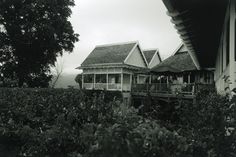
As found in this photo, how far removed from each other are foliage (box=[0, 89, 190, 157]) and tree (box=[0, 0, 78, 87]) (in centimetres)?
2576

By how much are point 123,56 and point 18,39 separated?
12.6 meters

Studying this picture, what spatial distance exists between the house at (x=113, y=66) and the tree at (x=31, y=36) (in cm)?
615

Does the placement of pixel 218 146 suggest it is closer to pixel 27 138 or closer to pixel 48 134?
pixel 48 134

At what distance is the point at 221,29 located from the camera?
385 inches

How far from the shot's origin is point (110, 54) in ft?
128

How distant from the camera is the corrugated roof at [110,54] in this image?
37.2m

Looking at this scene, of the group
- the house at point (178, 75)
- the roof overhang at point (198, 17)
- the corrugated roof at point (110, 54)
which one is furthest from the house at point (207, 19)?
the corrugated roof at point (110, 54)

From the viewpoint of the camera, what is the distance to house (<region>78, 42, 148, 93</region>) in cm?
3625

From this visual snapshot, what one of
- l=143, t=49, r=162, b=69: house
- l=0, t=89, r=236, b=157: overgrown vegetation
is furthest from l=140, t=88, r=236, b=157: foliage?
l=143, t=49, r=162, b=69: house

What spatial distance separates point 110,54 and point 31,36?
11.0 metres

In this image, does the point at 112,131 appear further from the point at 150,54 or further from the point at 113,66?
the point at 150,54

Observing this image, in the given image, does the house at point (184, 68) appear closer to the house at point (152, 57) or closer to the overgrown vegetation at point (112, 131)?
the house at point (152, 57)

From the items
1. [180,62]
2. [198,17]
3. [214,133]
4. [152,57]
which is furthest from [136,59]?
[214,133]

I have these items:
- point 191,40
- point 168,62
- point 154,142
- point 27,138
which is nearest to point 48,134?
point 27,138
